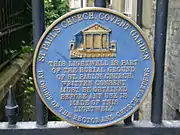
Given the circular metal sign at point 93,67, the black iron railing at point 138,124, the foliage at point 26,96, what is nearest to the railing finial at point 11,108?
the black iron railing at point 138,124

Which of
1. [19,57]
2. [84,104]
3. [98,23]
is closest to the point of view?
[98,23]

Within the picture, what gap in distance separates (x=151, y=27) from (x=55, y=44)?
11.8ft

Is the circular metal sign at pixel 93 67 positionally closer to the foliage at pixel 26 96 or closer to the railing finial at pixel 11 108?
the railing finial at pixel 11 108

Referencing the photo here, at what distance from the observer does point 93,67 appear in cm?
168

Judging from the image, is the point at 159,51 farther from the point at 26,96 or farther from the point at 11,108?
the point at 26,96

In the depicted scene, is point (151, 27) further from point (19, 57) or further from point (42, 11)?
point (42, 11)

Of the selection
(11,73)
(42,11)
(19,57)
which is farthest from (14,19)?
(42,11)

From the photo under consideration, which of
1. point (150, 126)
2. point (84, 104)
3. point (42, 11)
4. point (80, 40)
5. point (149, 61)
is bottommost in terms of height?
point (150, 126)

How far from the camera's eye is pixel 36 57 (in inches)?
65.5

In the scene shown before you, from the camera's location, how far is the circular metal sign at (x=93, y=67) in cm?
162

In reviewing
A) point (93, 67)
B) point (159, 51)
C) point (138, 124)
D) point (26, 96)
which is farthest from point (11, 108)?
point (26, 96)

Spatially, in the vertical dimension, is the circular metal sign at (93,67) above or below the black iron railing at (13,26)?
below

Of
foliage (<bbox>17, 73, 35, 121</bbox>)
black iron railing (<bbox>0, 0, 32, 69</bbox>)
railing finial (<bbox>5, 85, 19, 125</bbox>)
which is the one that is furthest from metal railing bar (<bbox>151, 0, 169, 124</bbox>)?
foliage (<bbox>17, 73, 35, 121</bbox>)

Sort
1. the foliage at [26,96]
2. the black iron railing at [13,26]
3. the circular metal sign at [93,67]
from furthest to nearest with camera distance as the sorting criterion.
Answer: the foliage at [26,96] < the black iron railing at [13,26] < the circular metal sign at [93,67]
